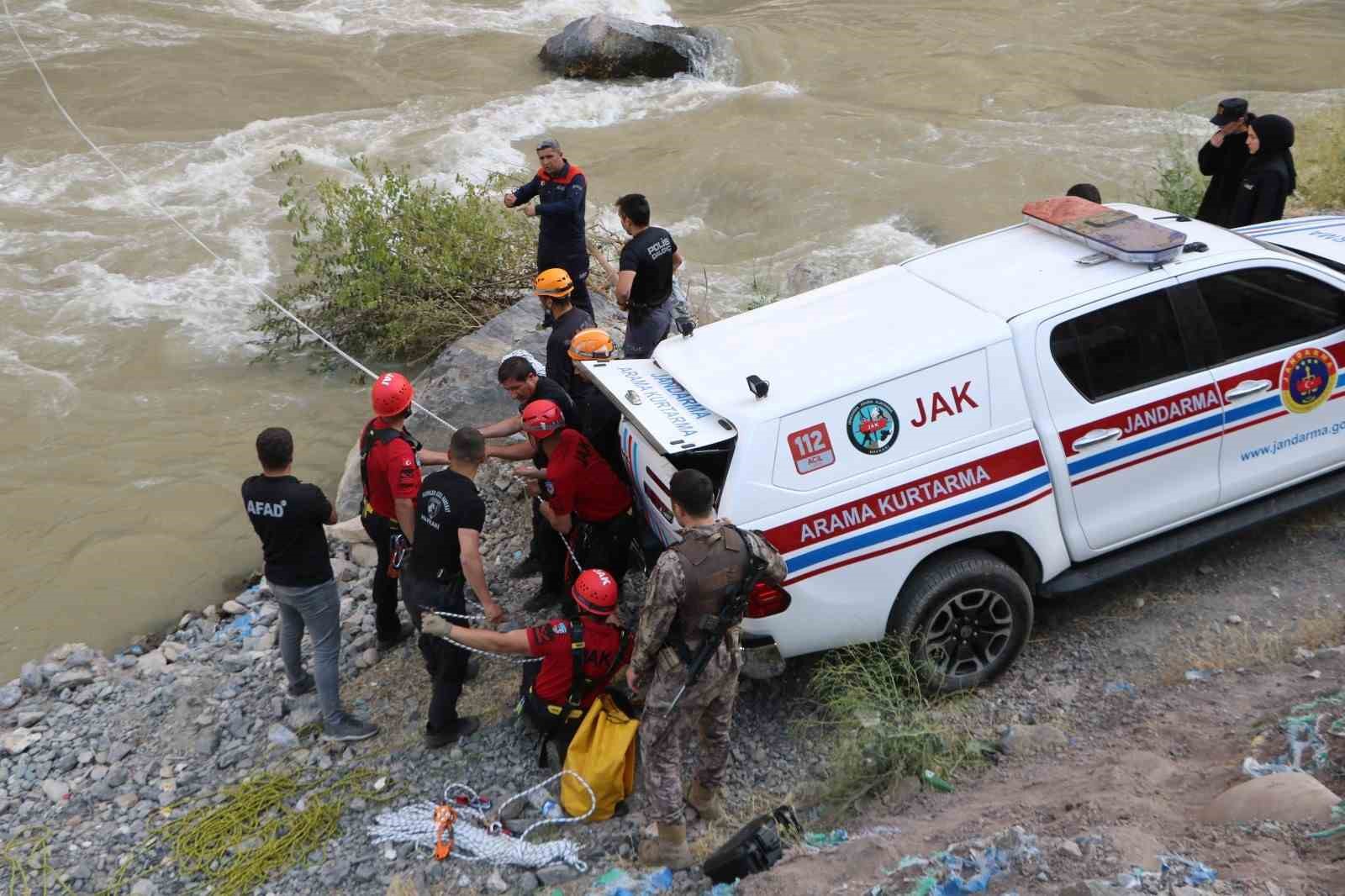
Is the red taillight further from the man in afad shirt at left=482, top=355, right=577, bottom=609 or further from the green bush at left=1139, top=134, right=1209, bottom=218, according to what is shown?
the green bush at left=1139, top=134, right=1209, bottom=218

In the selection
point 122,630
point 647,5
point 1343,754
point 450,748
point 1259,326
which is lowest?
point 122,630

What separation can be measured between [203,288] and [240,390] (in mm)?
2415

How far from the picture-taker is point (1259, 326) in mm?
5531

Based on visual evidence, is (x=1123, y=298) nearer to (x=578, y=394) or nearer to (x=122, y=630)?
(x=578, y=394)

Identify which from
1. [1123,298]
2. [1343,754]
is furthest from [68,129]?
[1343,754]

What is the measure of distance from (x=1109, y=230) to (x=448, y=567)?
11.5ft

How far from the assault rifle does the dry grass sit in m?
2.13

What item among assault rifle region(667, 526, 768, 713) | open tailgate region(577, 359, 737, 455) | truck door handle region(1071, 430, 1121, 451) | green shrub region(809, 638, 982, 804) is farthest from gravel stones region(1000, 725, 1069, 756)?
open tailgate region(577, 359, 737, 455)

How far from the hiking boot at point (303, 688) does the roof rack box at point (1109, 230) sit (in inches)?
175

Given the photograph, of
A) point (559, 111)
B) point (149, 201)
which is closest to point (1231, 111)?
point (559, 111)

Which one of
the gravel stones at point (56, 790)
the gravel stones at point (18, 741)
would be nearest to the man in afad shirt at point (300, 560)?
the gravel stones at point (56, 790)

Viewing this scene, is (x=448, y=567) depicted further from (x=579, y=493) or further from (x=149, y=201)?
(x=149, y=201)

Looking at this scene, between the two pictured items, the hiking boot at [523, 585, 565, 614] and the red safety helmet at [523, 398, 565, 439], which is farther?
the hiking boot at [523, 585, 565, 614]

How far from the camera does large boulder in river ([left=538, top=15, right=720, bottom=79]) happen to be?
58.8 feet
